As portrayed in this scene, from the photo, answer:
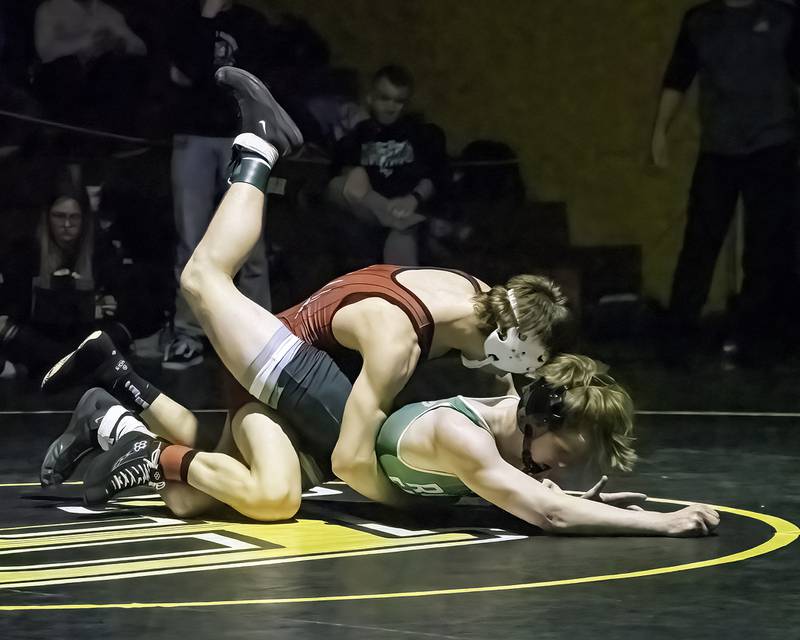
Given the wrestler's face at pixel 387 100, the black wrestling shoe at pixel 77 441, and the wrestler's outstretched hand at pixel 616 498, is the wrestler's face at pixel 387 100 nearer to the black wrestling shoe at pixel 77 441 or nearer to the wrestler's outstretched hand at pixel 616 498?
the black wrestling shoe at pixel 77 441

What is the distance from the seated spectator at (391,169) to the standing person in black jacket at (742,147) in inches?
44.9

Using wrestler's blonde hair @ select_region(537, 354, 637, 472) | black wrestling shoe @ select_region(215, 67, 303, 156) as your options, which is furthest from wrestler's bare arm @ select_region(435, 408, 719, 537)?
black wrestling shoe @ select_region(215, 67, 303, 156)

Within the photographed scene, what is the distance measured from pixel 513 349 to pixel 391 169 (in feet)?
13.0

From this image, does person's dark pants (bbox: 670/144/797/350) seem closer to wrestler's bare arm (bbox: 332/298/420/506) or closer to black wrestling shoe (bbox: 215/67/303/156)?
black wrestling shoe (bbox: 215/67/303/156)

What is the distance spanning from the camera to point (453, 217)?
808cm

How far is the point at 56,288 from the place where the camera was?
307 inches

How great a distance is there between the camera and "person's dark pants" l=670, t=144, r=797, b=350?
7.86m

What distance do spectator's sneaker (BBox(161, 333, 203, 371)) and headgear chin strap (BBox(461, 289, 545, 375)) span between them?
12.5ft

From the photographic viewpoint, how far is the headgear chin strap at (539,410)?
3.89 metres

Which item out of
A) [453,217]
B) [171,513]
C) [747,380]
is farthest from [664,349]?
[171,513]

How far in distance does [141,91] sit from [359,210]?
1227mm

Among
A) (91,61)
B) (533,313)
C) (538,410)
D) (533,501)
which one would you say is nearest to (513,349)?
(533,313)

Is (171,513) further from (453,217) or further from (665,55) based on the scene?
(665,55)

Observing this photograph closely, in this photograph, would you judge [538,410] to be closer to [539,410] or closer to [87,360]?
[539,410]
